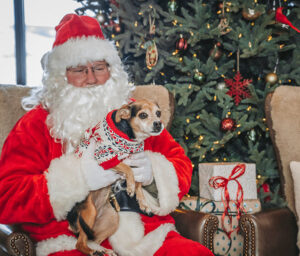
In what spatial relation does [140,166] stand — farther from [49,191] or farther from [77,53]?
[77,53]

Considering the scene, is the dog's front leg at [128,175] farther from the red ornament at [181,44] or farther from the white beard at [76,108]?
the red ornament at [181,44]

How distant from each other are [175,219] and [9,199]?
921mm

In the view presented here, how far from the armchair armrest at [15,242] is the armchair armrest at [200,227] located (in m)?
0.81

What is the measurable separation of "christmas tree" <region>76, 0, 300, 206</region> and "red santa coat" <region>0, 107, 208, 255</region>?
98 cm

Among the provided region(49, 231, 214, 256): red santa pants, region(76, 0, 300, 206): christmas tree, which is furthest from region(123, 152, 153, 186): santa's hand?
region(76, 0, 300, 206): christmas tree

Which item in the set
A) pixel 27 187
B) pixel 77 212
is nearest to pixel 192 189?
pixel 77 212

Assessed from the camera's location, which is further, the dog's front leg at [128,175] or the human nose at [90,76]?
the human nose at [90,76]

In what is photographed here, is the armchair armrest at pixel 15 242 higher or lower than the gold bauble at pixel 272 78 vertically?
lower

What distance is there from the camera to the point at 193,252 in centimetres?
138

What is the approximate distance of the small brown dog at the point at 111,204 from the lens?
4.46 ft

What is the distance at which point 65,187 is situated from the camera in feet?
4.56

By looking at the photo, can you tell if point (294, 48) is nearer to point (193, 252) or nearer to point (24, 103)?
point (193, 252)

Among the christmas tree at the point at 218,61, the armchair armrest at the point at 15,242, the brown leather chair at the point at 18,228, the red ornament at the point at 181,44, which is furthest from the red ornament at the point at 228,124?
the armchair armrest at the point at 15,242

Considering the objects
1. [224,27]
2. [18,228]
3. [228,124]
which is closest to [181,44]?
[224,27]
